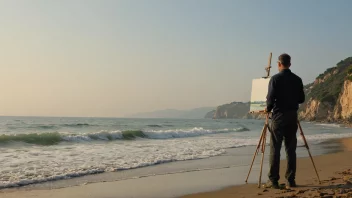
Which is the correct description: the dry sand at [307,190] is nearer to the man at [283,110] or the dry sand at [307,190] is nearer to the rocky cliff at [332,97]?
the man at [283,110]

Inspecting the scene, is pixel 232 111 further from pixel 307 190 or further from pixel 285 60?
pixel 307 190

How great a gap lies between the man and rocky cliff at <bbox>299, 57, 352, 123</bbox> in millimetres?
57587

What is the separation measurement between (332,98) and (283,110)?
7652cm

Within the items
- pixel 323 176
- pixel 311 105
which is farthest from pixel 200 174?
pixel 311 105

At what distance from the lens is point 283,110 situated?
5000mm

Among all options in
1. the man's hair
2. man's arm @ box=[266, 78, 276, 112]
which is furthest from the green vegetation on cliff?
man's arm @ box=[266, 78, 276, 112]

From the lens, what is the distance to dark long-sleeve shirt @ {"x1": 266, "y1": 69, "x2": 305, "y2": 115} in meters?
4.96

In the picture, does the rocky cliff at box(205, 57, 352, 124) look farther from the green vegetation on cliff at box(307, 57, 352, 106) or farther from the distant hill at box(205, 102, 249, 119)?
the distant hill at box(205, 102, 249, 119)

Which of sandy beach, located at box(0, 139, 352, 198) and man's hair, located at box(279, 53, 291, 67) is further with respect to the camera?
man's hair, located at box(279, 53, 291, 67)

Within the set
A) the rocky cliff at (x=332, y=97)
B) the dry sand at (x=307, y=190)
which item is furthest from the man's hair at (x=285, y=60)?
the rocky cliff at (x=332, y=97)

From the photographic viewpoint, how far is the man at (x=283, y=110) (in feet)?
16.3

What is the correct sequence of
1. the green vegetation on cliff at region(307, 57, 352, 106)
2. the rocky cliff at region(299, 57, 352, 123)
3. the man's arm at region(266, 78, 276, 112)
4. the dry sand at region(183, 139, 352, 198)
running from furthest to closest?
the green vegetation on cliff at region(307, 57, 352, 106) → the rocky cliff at region(299, 57, 352, 123) → the man's arm at region(266, 78, 276, 112) → the dry sand at region(183, 139, 352, 198)

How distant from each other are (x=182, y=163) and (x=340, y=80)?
7598cm

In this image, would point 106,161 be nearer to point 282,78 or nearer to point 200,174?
point 200,174
